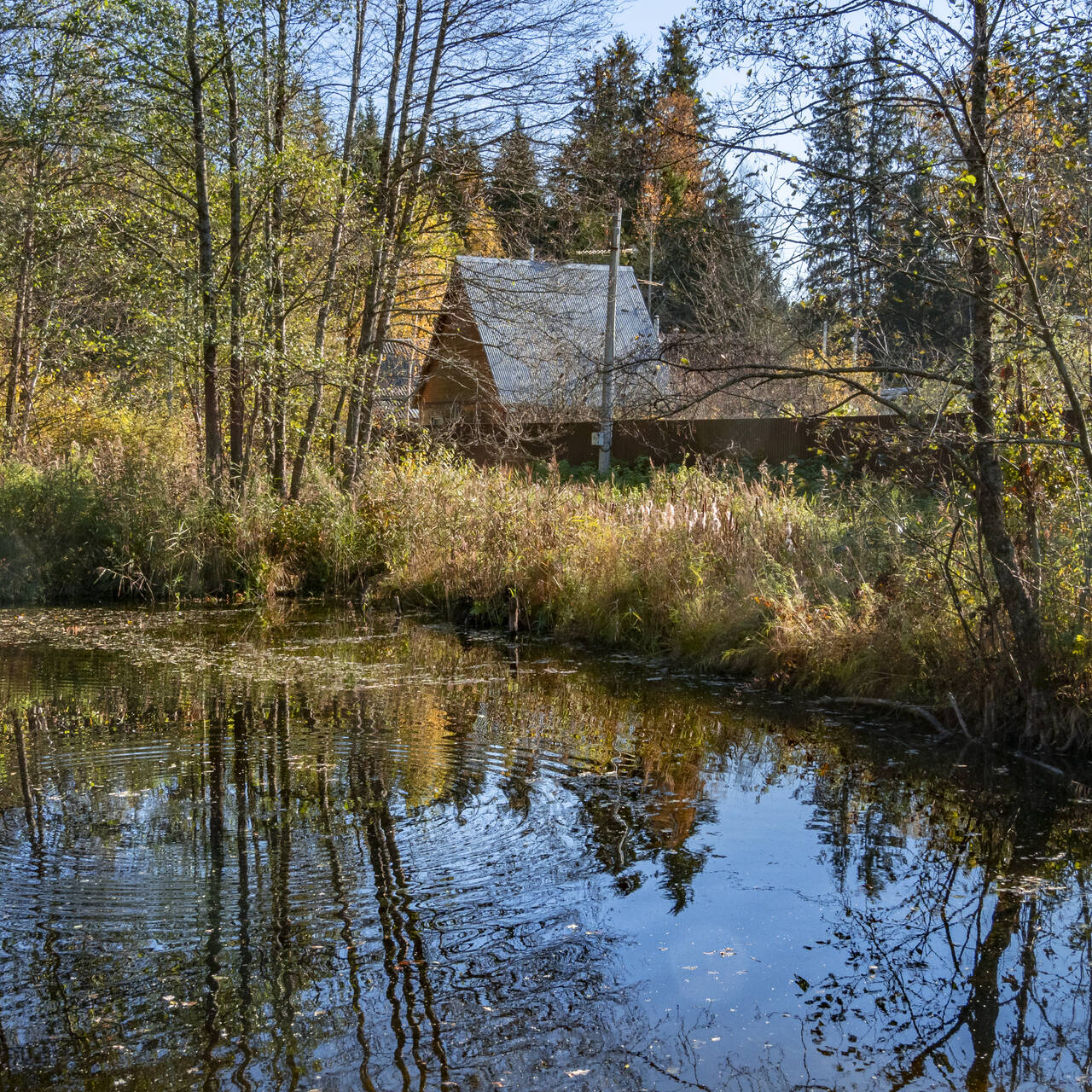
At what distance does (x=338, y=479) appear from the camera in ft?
52.2

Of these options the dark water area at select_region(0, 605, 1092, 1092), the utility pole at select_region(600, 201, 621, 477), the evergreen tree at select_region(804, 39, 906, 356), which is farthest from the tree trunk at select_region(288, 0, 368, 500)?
the evergreen tree at select_region(804, 39, 906, 356)

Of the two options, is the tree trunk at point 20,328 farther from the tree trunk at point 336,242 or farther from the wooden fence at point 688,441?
the wooden fence at point 688,441

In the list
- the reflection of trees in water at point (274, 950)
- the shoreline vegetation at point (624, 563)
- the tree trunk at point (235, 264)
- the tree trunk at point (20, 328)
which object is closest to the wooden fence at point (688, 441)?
the shoreline vegetation at point (624, 563)

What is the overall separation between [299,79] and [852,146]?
11.1 metres

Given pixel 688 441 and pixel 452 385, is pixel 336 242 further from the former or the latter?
pixel 452 385

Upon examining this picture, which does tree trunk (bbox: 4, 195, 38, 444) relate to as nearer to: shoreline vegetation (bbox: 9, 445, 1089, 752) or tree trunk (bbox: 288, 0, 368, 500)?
shoreline vegetation (bbox: 9, 445, 1089, 752)

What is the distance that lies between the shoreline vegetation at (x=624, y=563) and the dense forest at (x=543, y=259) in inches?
2.1

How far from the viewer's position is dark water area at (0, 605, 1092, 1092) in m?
3.51

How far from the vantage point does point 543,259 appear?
16500 millimetres

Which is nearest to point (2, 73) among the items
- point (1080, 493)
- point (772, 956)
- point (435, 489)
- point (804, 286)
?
point (435, 489)

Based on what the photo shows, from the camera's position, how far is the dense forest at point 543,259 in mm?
6453

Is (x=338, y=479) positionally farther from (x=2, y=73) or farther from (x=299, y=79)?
(x=2, y=73)

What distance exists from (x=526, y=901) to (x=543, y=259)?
13.1 m

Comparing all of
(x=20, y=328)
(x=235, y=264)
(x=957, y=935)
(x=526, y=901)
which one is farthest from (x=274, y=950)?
(x=20, y=328)
